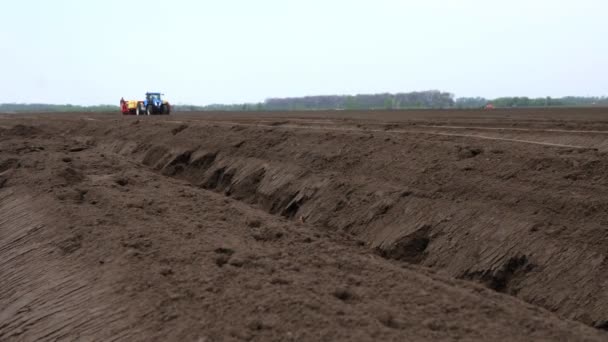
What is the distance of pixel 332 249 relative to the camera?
7.59m

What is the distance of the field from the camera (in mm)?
5160

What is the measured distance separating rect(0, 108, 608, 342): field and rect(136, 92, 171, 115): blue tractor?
106ft

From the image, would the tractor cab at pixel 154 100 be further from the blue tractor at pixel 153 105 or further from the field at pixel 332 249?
the field at pixel 332 249

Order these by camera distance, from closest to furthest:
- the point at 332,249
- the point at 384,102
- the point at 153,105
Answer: the point at 332,249, the point at 153,105, the point at 384,102

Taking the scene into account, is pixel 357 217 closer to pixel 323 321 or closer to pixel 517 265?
pixel 517 265

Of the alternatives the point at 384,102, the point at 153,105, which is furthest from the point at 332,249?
the point at 384,102

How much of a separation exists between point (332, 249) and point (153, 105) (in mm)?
39349

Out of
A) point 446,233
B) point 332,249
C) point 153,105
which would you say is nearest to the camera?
point 332,249

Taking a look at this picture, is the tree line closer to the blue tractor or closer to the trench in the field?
the blue tractor

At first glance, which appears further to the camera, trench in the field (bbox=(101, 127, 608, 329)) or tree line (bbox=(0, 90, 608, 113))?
tree line (bbox=(0, 90, 608, 113))

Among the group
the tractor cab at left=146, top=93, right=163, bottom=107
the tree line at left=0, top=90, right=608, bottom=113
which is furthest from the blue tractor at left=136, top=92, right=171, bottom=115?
the tree line at left=0, top=90, right=608, bottom=113

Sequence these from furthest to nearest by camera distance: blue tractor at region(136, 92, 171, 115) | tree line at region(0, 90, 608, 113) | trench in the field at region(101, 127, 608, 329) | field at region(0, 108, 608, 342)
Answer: tree line at region(0, 90, 608, 113)
blue tractor at region(136, 92, 171, 115)
trench in the field at region(101, 127, 608, 329)
field at region(0, 108, 608, 342)

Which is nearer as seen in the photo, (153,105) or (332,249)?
(332,249)

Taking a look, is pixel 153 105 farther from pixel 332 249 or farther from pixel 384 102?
pixel 384 102
